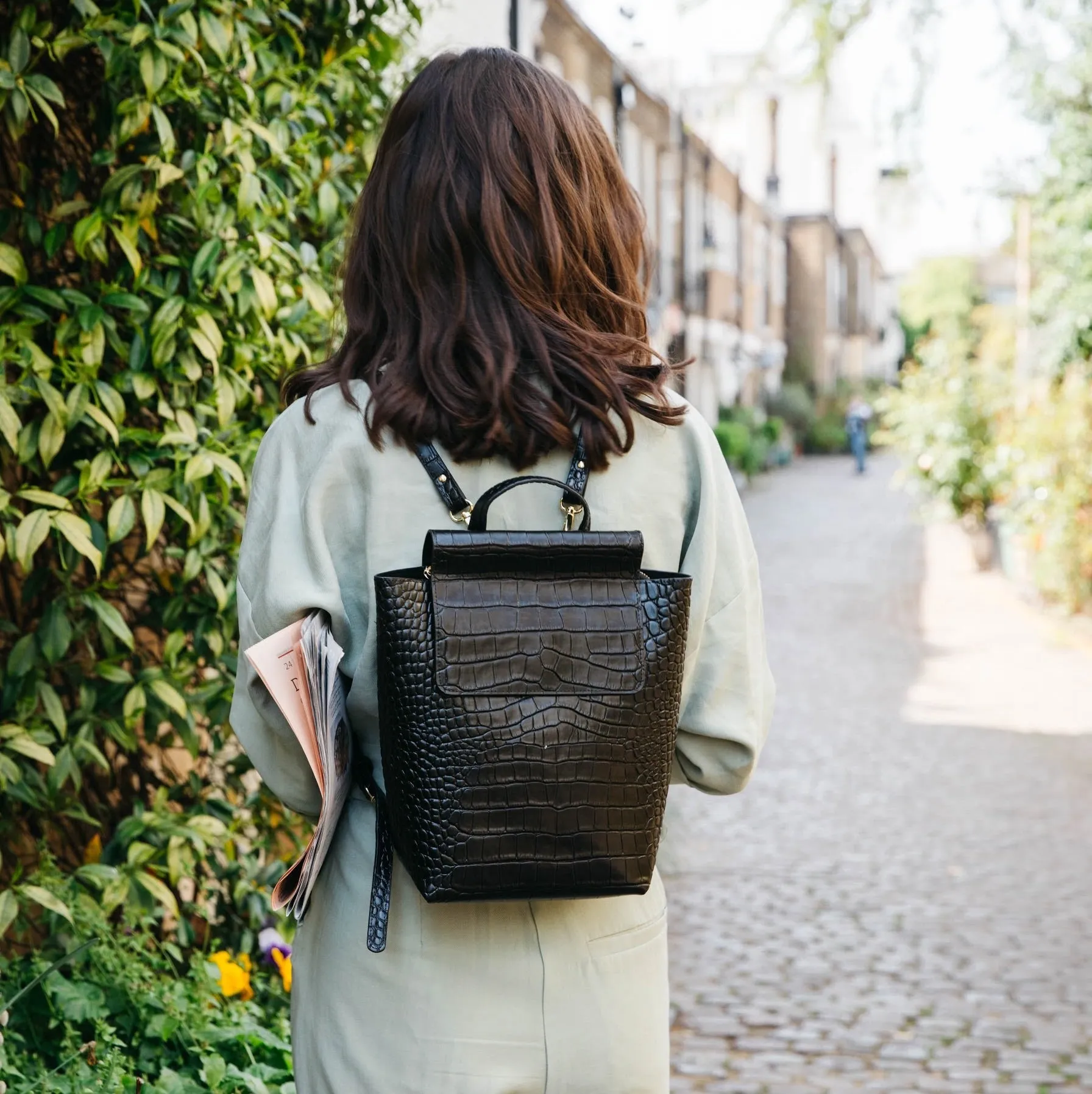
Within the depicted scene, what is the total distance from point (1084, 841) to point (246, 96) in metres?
5.11

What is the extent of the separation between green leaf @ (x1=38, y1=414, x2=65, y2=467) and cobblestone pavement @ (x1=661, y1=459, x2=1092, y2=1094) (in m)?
2.52

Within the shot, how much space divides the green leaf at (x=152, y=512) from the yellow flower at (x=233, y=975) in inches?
39.3

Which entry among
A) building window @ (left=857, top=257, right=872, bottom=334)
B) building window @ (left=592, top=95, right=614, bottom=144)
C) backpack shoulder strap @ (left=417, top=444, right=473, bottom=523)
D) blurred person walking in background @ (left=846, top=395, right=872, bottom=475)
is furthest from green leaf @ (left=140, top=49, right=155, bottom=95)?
building window @ (left=857, top=257, right=872, bottom=334)

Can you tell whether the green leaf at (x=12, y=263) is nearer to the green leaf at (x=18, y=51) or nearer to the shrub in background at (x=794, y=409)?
the green leaf at (x=18, y=51)

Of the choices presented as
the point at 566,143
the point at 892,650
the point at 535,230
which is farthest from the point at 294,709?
the point at 892,650

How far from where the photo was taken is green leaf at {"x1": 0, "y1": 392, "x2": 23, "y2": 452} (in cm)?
249

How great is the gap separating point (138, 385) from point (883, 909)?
12.6 feet

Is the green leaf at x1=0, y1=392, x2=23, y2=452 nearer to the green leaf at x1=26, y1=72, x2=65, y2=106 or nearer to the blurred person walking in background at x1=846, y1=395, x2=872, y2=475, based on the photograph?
the green leaf at x1=26, y1=72, x2=65, y2=106

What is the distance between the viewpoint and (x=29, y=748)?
2580 mm

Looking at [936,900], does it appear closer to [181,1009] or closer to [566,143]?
[181,1009]

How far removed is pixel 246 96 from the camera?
293 centimetres

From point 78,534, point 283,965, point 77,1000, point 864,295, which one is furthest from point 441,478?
point 864,295

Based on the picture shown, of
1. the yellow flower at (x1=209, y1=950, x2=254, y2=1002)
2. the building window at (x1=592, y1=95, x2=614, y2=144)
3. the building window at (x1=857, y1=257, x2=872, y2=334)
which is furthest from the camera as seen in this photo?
the building window at (x1=857, y1=257, x2=872, y2=334)

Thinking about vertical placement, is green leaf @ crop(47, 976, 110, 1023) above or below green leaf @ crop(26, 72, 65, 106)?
below
